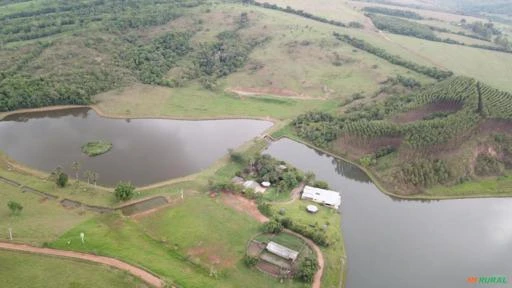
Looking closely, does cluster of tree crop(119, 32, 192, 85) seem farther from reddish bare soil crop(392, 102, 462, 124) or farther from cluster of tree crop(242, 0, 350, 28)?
reddish bare soil crop(392, 102, 462, 124)

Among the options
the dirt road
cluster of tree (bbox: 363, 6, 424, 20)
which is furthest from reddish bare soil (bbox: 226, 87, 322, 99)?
cluster of tree (bbox: 363, 6, 424, 20)

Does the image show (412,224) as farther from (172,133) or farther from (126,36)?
(126,36)

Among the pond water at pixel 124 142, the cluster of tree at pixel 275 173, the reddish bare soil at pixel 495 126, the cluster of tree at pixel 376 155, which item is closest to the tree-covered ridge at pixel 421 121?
the reddish bare soil at pixel 495 126

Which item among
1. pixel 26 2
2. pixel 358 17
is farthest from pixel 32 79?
pixel 358 17

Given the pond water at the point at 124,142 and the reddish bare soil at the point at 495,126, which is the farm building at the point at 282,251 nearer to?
the pond water at the point at 124,142

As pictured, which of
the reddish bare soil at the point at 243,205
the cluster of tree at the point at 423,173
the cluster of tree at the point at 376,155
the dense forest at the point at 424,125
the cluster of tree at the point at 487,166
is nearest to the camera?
the reddish bare soil at the point at 243,205

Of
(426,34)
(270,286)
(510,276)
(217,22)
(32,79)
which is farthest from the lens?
(426,34)
